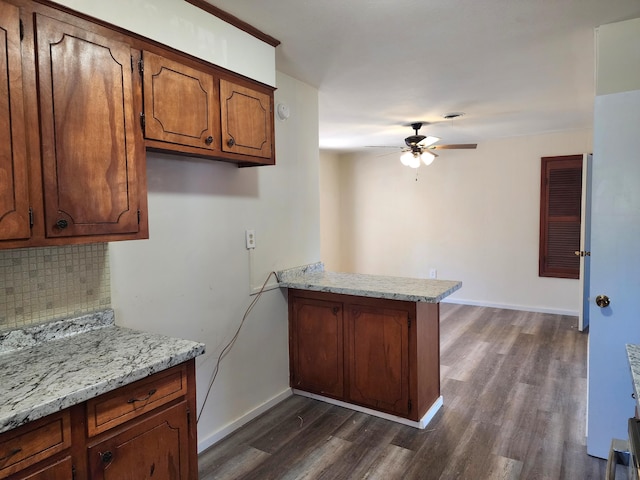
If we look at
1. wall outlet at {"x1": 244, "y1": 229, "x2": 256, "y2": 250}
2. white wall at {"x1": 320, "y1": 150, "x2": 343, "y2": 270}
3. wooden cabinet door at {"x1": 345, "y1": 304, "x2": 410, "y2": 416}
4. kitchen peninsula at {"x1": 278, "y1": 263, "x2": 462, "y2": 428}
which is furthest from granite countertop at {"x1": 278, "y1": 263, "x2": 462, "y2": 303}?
white wall at {"x1": 320, "y1": 150, "x2": 343, "y2": 270}

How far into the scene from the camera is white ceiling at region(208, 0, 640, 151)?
1.96 meters

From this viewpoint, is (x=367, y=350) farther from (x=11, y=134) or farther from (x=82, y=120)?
(x=11, y=134)

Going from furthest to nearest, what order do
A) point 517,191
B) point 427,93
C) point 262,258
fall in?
point 517,191 < point 427,93 < point 262,258

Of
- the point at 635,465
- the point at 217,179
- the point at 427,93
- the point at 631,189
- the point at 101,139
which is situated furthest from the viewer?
the point at 427,93

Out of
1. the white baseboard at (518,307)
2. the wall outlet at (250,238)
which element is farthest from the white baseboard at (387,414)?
the white baseboard at (518,307)

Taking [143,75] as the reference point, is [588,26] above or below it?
above

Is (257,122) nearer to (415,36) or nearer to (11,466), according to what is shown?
(415,36)

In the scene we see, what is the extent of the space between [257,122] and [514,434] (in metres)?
2.39

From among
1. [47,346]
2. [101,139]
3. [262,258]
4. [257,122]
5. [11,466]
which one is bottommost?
[11,466]

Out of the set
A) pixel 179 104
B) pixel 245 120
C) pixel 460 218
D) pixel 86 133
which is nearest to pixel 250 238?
pixel 245 120

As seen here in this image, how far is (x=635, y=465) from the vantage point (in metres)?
1.00

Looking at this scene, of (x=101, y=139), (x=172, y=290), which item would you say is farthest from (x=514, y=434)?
(x=101, y=139)

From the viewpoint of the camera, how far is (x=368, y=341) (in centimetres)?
267

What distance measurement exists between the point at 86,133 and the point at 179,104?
45 centimetres
